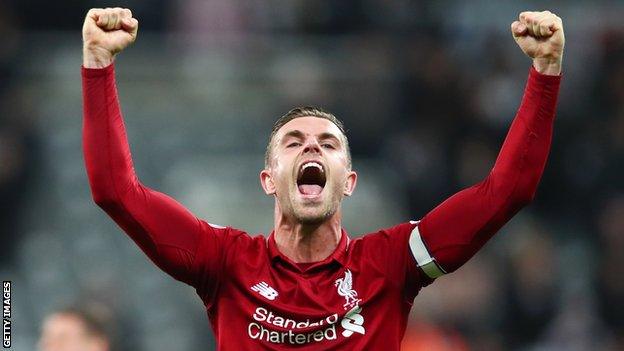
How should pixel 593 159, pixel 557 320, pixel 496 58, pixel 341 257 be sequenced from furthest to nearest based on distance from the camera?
pixel 496 58
pixel 593 159
pixel 557 320
pixel 341 257

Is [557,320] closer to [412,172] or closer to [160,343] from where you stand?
[412,172]

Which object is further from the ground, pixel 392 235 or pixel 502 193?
pixel 502 193

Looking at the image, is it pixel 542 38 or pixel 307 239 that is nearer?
pixel 542 38

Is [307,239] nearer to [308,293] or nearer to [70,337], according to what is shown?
[308,293]

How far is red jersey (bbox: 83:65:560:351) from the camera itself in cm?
384

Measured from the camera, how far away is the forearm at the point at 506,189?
12.6 feet

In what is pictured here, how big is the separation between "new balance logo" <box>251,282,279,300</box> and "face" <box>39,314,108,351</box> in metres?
1.67

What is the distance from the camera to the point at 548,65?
384 cm

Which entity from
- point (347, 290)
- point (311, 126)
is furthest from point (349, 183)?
point (347, 290)

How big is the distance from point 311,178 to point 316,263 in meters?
0.45

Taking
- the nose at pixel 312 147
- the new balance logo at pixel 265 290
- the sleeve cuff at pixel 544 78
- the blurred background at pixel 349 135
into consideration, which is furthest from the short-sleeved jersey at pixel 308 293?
the blurred background at pixel 349 135

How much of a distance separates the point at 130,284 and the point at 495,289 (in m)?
2.60

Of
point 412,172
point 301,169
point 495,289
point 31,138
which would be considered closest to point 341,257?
point 301,169

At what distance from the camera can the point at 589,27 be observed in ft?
31.9
